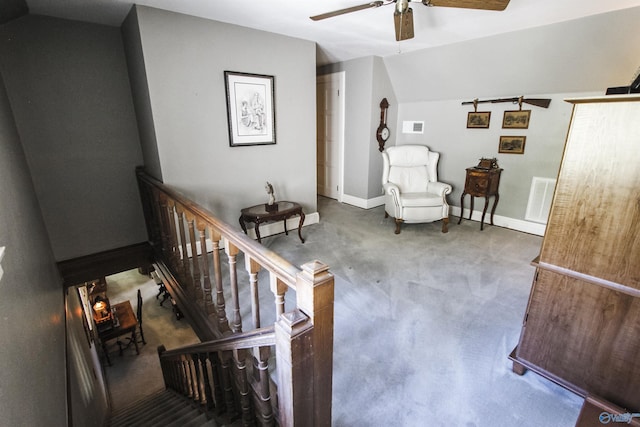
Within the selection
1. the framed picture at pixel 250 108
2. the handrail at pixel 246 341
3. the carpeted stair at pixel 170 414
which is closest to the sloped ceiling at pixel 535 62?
the framed picture at pixel 250 108

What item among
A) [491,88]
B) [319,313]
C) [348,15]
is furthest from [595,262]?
[491,88]

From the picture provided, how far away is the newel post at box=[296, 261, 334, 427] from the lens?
924 mm

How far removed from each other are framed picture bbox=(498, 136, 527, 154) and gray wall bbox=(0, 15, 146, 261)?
437 cm

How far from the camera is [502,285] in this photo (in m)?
2.61

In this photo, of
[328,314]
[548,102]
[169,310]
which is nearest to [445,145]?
[548,102]

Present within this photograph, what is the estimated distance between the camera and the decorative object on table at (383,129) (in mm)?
4531

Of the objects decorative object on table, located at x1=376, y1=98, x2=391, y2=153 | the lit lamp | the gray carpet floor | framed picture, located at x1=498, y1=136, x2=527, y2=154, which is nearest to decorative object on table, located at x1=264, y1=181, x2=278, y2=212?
→ the gray carpet floor

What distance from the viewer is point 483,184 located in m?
3.77

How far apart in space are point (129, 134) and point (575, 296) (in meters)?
3.94

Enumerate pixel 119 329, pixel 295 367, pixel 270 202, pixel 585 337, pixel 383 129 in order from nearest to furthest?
pixel 295 367 → pixel 585 337 → pixel 270 202 → pixel 119 329 → pixel 383 129

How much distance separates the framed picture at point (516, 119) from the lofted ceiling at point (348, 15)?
1.01 metres

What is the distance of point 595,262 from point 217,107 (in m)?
3.12

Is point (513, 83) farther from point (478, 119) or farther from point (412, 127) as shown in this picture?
point (412, 127)

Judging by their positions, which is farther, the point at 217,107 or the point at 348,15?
the point at 217,107
